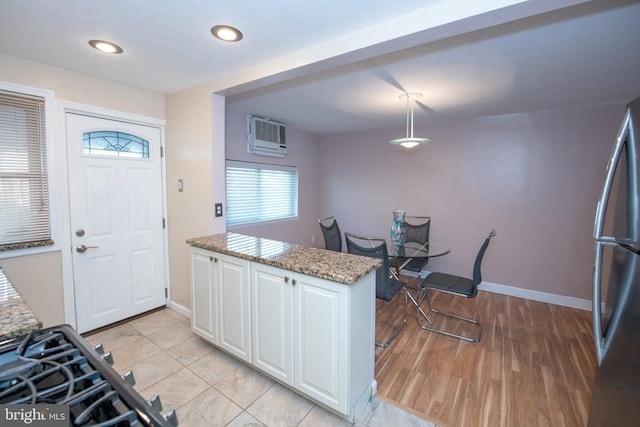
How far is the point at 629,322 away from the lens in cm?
102

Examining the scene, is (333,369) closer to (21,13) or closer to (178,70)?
(178,70)

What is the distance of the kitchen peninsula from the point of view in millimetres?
1627

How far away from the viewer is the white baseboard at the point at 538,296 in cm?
340

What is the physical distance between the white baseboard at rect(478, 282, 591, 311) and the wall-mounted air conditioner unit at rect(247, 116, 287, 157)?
11.6ft

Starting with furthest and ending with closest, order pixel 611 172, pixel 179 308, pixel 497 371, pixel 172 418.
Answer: pixel 179 308
pixel 497 371
pixel 611 172
pixel 172 418

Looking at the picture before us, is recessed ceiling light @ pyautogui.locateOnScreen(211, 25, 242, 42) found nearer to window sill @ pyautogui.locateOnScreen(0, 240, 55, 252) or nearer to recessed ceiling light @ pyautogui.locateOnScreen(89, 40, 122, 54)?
recessed ceiling light @ pyautogui.locateOnScreen(89, 40, 122, 54)

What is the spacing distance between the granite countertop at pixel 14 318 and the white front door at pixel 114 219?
1.65m

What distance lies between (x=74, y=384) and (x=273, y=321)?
1.26 m

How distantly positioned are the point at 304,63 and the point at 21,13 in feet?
5.34

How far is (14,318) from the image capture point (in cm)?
100

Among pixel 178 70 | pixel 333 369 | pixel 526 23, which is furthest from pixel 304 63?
pixel 333 369

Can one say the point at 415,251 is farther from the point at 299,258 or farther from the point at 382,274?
the point at 299,258

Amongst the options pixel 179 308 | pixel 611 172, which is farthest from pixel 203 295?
pixel 611 172

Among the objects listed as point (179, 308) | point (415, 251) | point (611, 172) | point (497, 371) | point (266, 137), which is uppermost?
point (266, 137)
